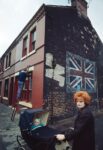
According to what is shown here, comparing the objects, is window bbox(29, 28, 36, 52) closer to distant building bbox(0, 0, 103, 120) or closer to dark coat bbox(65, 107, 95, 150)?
distant building bbox(0, 0, 103, 120)

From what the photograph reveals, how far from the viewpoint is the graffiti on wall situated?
29.9 ft

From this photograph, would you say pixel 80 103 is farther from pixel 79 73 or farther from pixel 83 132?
pixel 79 73

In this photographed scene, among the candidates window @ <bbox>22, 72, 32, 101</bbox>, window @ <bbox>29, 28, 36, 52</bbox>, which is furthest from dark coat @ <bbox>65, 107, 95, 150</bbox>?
window @ <bbox>29, 28, 36, 52</bbox>

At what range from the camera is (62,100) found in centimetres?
970

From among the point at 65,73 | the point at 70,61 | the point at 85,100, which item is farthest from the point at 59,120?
the point at 85,100

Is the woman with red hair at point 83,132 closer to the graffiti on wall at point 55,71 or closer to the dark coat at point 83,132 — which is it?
the dark coat at point 83,132

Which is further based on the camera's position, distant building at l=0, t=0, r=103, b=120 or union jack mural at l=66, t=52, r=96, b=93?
union jack mural at l=66, t=52, r=96, b=93

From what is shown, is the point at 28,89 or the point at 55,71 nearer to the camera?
the point at 55,71

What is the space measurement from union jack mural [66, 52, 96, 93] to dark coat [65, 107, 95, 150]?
7457 millimetres

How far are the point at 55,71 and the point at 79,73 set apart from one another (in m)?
2.48

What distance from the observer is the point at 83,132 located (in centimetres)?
259

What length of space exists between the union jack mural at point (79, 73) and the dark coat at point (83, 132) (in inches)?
294

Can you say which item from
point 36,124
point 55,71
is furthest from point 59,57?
point 36,124

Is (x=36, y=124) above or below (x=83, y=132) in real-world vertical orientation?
below
